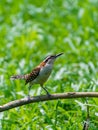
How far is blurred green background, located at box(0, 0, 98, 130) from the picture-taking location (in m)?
Result: 8.39

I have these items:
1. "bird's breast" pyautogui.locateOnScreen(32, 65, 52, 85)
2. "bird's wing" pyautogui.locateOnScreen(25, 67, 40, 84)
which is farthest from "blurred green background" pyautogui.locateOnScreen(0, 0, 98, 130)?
"bird's breast" pyautogui.locateOnScreen(32, 65, 52, 85)

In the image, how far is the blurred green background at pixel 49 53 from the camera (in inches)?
330

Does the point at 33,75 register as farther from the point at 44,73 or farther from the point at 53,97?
the point at 53,97

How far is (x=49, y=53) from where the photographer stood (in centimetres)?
1146

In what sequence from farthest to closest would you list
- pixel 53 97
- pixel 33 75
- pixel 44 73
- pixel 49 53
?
pixel 49 53, pixel 33 75, pixel 44 73, pixel 53 97

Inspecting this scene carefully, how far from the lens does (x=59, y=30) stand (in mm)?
12508

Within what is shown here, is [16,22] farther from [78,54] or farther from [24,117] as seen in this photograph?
[24,117]

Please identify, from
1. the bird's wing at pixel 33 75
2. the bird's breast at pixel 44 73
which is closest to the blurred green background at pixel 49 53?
the bird's wing at pixel 33 75

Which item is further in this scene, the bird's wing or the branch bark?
the bird's wing

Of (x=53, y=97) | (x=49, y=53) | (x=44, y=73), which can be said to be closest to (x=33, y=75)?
(x=44, y=73)

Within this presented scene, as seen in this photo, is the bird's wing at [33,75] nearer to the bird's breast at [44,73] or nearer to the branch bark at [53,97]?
the bird's breast at [44,73]

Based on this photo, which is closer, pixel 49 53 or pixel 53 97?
pixel 53 97

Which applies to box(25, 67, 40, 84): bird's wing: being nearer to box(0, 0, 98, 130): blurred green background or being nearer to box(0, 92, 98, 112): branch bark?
box(0, 92, 98, 112): branch bark

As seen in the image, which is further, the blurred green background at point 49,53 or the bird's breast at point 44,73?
the blurred green background at point 49,53
